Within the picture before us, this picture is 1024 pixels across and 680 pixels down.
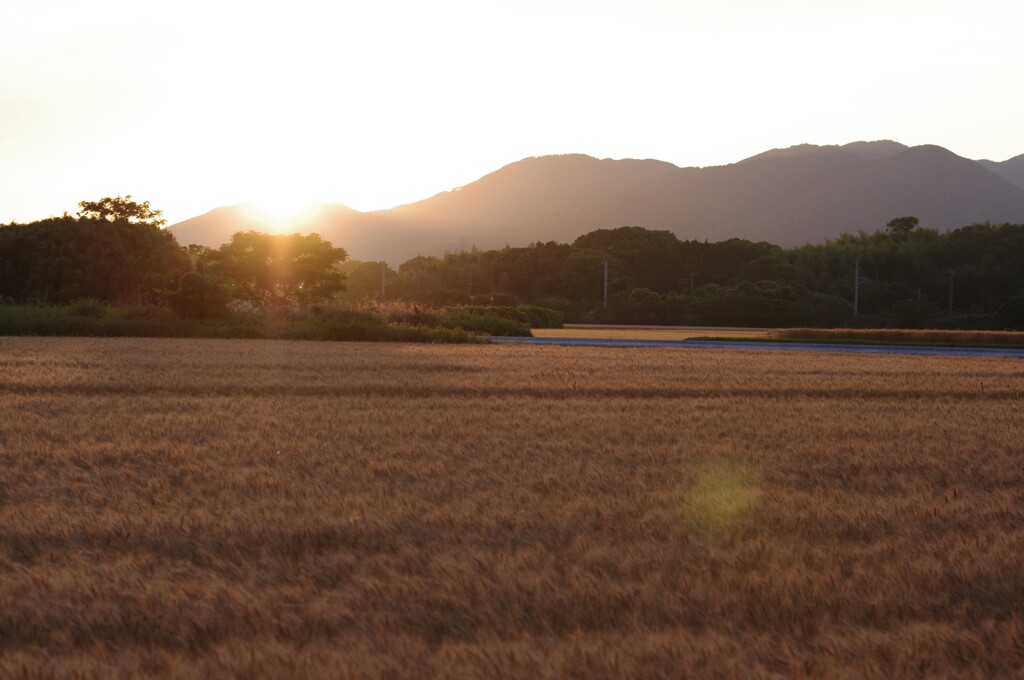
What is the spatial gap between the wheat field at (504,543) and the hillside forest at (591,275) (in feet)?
98.7

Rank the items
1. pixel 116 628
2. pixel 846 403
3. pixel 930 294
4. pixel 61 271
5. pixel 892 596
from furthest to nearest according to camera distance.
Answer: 1. pixel 930 294
2. pixel 61 271
3. pixel 846 403
4. pixel 892 596
5. pixel 116 628

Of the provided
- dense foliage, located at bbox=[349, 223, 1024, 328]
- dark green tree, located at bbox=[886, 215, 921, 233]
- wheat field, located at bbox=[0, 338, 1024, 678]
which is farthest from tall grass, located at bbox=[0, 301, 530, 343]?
dark green tree, located at bbox=[886, 215, 921, 233]

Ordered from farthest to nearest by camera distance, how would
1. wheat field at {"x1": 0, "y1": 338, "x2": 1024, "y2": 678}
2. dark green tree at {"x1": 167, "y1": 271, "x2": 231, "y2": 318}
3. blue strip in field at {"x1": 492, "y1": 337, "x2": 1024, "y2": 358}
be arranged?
dark green tree at {"x1": 167, "y1": 271, "x2": 231, "y2": 318} → blue strip in field at {"x1": 492, "y1": 337, "x2": 1024, "y2": 358} → wheat field at {"x1": 0, "y1": 338, "x2": 1024, "y2": 678}

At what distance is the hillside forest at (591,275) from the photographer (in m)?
55.6

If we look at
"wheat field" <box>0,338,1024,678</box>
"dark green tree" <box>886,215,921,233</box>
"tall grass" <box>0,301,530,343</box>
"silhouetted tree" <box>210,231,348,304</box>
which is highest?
"dark green tree" <box>886,215,921,233</box>

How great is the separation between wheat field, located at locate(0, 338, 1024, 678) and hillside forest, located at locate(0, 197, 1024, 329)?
1185 inches

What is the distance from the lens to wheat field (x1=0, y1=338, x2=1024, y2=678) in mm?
4332

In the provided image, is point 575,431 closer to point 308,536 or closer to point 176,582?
point 308,536

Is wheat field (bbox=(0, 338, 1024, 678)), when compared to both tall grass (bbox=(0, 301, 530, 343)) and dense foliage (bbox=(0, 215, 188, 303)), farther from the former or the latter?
dense foliage (bbox=(0, 215, 188, 303))

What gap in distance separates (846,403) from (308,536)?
11667 mm

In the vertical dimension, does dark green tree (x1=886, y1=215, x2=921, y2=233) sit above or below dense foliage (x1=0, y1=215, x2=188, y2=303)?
above

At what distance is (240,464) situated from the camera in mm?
8938

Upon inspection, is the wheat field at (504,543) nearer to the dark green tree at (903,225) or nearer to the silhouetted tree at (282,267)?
the silhouetted tree at (282,267)

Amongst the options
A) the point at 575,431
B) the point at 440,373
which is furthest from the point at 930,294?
the point at 575,431
